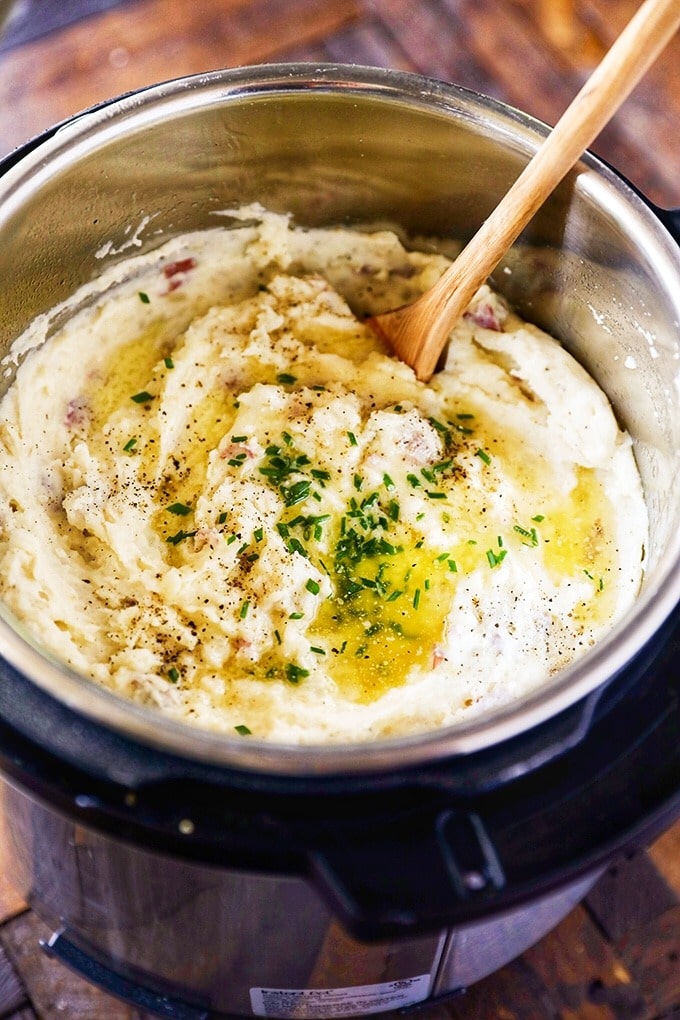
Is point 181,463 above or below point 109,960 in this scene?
above

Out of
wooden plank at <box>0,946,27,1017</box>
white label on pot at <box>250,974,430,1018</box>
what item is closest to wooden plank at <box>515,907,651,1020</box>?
white label on pot at <box>250,974,430,1018</box>

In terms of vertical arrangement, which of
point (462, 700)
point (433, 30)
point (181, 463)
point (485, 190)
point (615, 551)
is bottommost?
point (462, 700)

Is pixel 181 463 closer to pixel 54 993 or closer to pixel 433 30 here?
pixel 54 993

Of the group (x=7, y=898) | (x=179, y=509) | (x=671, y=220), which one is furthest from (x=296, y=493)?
(x=7, y=898)

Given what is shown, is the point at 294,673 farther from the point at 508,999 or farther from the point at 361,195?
the point at 361,195

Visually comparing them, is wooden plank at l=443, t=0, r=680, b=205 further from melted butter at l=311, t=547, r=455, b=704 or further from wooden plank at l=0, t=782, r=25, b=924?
wooden plank at l=0, t=782, r=25, b=924

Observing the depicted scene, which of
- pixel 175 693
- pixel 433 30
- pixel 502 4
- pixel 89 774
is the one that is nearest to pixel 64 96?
pixel 433 30
